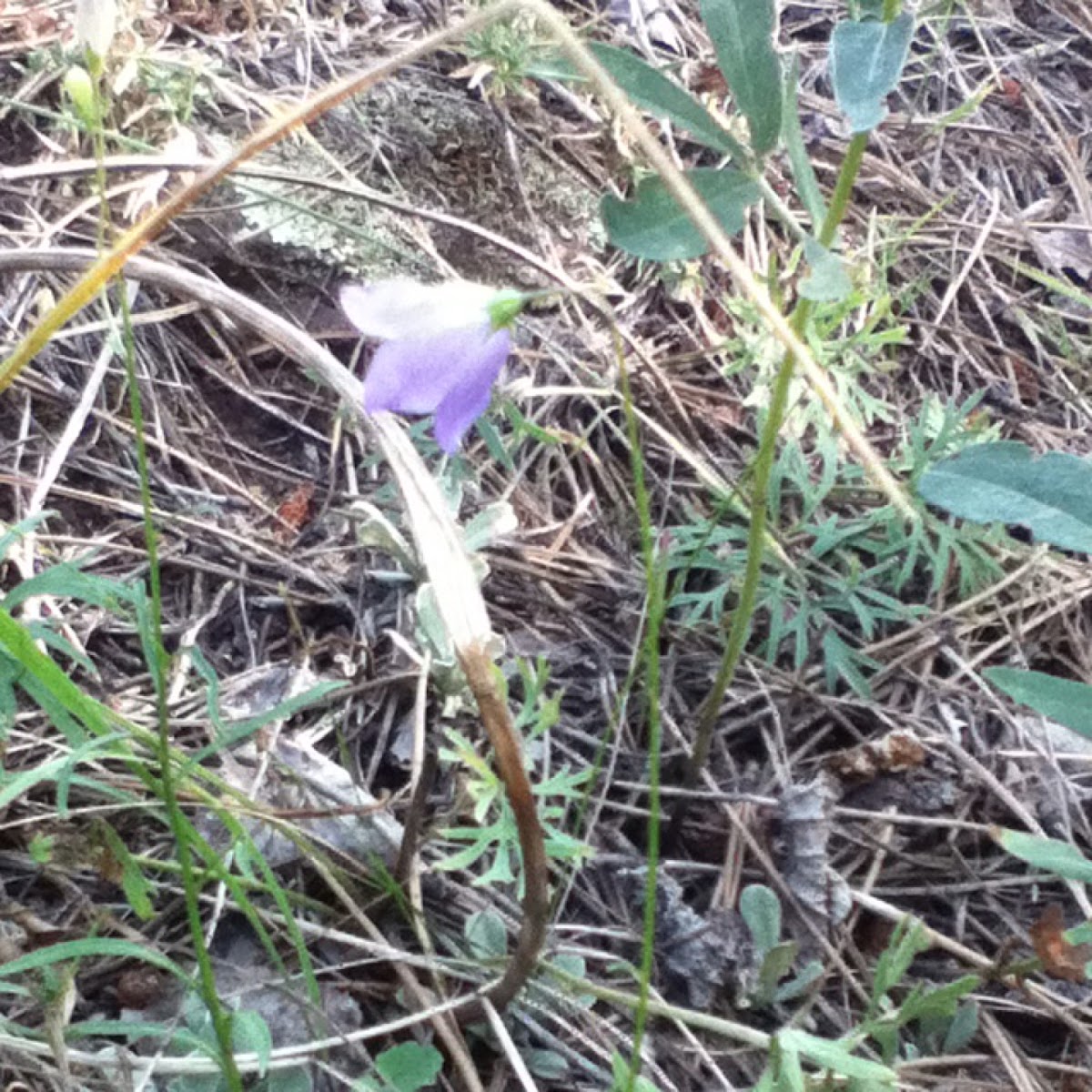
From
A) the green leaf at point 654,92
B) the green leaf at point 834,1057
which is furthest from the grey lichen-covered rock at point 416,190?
the green leaf at point 834,1057

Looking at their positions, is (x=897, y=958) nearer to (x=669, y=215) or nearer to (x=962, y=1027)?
(x=962, y=1027)

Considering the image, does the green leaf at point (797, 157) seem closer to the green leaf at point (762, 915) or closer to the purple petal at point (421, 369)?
the purple petal at point (421, 369)

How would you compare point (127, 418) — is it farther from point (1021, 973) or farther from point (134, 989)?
point (1021, 973)

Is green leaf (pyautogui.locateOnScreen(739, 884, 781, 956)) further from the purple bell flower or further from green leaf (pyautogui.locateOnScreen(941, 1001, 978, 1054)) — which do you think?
the purple bell flower

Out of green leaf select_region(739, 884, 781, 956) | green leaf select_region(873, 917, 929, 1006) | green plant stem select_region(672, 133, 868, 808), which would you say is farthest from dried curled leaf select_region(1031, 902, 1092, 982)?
green plant stem select_region(672, 133, 868, 808)

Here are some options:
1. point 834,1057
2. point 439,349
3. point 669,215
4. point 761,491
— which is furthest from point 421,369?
point 834,1057

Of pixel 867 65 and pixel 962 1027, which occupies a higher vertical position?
pixel 867 65
